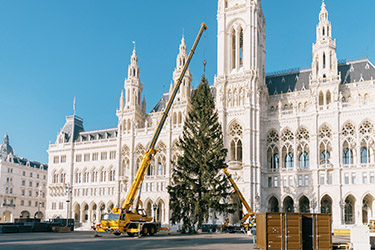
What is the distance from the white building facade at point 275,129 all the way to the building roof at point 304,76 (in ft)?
0.60

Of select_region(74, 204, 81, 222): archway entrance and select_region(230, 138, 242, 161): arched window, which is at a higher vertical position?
select_region(230, 138, 242, 161): arched window

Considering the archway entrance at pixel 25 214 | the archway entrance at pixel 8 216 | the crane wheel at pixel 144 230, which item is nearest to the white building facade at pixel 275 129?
the crane wheel at pixel 144 230

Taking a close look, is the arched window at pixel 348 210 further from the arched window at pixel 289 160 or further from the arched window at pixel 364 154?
the arched window at pixel 289 160

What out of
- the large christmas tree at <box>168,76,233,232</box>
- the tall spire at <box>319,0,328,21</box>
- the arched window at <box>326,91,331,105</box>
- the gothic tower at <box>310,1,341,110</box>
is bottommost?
the large christmas tree at <box>168,76,233,232</box>

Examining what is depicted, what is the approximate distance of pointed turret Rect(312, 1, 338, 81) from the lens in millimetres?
73938

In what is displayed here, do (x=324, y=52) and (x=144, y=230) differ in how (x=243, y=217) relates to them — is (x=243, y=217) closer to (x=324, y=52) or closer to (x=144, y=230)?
(x=144, y=230)

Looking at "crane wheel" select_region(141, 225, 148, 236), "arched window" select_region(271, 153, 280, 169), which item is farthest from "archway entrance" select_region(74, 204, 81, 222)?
"crane wheel" select_region(141, 225, 148, 236)

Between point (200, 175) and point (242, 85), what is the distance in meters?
24.8

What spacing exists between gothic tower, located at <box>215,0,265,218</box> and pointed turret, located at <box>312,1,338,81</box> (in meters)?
9.73

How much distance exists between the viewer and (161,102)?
97.1 metres

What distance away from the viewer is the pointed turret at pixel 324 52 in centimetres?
7394

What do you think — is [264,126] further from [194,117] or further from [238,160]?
[194,117]

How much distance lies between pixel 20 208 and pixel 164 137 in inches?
2130

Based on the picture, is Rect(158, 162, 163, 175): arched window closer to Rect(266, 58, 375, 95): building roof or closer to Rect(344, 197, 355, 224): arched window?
Rect(266, 58, 375, 95): building roof
